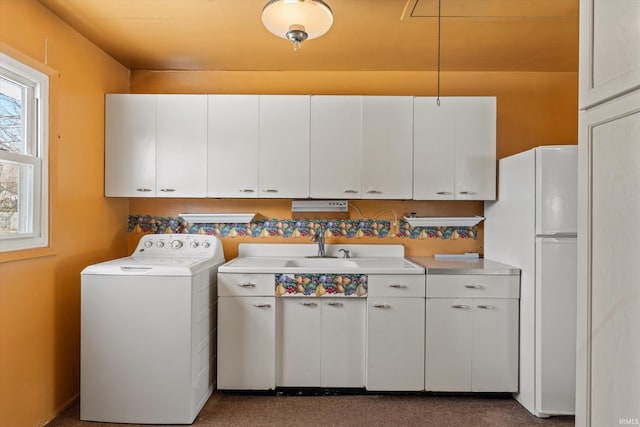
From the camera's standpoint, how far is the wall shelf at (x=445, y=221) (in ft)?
9.76

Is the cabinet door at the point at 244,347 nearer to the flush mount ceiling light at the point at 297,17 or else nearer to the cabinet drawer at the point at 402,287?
the cabinet drawer at the point at 402,287

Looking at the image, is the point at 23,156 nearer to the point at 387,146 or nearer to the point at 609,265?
the point at 387,146

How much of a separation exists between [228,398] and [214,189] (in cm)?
147

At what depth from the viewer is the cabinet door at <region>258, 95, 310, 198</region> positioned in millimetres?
2826

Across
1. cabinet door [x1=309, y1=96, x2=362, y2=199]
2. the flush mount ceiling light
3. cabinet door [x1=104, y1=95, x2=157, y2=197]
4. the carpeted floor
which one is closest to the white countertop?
cabinet door [x1=309, y1=96, x2=362, y2=199]

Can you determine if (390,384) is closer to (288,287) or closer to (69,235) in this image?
(288,287)

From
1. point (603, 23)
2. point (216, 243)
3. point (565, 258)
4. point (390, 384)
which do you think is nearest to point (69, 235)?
point (216, 243)

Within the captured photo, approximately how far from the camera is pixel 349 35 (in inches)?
98.2

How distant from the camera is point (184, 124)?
2838 mm

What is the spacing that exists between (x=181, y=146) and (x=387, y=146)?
5.10ft

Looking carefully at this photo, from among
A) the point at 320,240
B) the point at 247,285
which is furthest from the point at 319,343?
the point at 320,240

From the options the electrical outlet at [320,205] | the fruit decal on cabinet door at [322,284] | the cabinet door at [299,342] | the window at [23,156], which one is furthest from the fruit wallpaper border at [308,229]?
the window at [23,156]

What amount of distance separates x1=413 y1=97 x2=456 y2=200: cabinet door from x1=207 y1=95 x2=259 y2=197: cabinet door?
121 cm

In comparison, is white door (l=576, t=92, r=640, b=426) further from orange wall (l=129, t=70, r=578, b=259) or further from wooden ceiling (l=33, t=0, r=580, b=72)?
orange wall (l=129, t=70, r=578, b=259)
